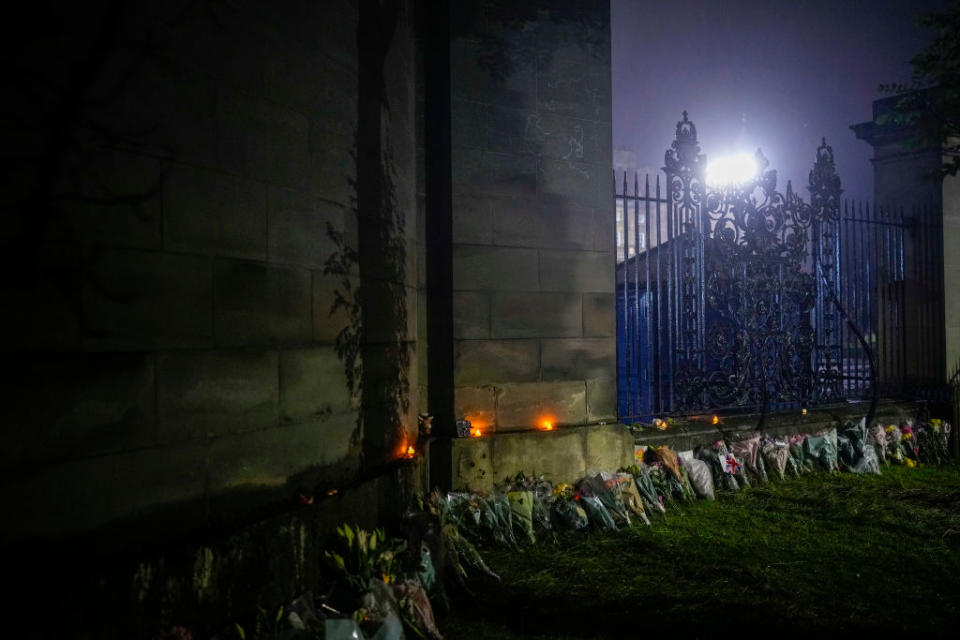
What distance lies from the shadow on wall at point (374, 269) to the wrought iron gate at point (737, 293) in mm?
3131

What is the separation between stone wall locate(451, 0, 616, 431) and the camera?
244 inches

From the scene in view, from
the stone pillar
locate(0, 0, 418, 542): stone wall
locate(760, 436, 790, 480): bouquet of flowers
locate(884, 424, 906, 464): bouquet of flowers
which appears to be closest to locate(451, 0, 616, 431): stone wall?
locate(0, 0, 418, 542): stone wall

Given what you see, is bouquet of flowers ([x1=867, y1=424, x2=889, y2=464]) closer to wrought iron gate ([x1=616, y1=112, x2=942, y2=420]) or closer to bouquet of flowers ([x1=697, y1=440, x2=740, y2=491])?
wrought iron gate ([x1=616, y1=112, x2=942, y2=420])

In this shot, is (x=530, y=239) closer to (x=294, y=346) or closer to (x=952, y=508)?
(x=294, y=346)

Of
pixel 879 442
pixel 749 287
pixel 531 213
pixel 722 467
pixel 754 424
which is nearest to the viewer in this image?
pixel 531 213

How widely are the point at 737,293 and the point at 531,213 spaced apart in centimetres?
340

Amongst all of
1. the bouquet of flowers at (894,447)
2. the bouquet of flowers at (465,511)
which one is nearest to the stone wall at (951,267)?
the bouquet of flowers at (894,447)

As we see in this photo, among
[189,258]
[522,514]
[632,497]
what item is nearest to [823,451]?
[632,497]

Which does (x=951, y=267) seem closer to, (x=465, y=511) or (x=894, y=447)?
(x=894, y=447)

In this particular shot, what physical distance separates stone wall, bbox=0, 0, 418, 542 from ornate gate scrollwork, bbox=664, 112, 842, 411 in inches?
170

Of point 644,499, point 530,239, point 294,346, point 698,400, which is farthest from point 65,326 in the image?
point 698,400

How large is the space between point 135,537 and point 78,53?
2.13 m

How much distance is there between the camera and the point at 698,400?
8.17 m

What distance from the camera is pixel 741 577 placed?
496cm
